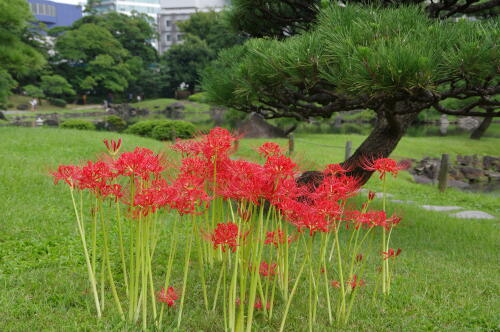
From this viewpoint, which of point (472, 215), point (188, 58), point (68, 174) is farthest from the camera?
point (188, 58)

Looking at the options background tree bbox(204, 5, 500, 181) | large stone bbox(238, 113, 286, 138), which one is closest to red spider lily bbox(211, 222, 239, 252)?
background tree bbox(204, 5, 500, 181)

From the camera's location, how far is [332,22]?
409 centimetres

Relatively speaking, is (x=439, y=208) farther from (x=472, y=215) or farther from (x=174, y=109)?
(x=174, y=109)

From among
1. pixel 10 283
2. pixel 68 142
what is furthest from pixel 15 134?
pixel 10 283

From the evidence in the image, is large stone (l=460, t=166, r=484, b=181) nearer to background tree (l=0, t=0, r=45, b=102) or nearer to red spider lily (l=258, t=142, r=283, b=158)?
red spider lily (l=258, t=142, r=283, b=158)

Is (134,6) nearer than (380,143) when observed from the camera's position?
No

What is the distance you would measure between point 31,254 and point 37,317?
1.49m

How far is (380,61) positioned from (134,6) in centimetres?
7997

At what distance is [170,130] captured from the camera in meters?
16.6

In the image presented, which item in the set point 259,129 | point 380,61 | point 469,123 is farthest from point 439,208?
point 469,123

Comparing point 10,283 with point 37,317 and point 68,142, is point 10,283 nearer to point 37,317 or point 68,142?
point 37,317

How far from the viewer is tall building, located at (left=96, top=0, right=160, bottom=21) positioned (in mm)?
72188

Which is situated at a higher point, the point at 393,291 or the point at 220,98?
the point at 220,98

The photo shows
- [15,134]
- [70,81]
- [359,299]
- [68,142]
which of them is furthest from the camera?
[70,81]
